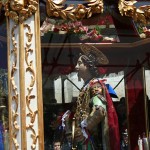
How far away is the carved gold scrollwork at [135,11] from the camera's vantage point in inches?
145

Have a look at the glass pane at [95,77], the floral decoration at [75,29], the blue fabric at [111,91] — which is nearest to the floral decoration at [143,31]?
the glass pane at [95,77]

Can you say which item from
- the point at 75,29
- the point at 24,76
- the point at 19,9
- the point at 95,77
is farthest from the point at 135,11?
the point at 24,76

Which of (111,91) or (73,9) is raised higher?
(73,9)

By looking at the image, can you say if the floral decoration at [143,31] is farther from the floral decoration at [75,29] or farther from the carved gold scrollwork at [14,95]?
the carved gold scrollwork at [14,95]

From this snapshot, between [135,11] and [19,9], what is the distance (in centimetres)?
90

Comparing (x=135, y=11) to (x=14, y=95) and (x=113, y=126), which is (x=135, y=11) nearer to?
(x=113, y=126)

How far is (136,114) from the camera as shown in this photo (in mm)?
3789

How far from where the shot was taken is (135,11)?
12.2ft

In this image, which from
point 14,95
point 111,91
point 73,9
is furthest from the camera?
point 111,91

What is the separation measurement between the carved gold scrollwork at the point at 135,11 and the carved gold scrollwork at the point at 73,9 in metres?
0.17

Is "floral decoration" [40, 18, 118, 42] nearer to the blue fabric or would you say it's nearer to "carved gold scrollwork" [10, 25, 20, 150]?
"carved gold scrollwork" [10, 25, 20, 150]

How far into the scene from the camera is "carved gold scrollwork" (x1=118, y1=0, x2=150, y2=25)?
368 cm

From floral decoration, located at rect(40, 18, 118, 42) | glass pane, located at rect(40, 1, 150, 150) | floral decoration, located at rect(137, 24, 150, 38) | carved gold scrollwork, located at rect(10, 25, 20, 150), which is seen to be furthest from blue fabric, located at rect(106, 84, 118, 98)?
carved gold scrollwork, located at rect(10, 25, 20, 150)

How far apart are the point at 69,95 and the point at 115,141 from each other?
1.66ft
